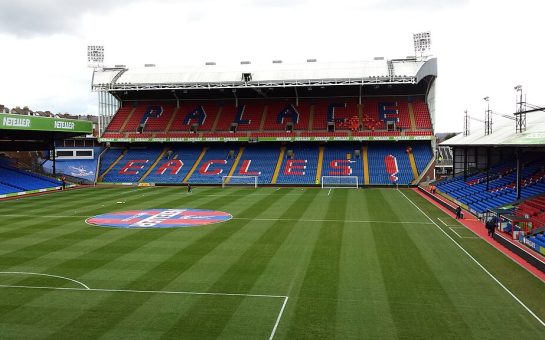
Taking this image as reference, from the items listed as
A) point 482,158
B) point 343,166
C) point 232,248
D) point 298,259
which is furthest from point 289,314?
point 343,166

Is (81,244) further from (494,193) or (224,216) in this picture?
(494,193)

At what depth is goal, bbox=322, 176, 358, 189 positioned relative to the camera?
5222 centimetres

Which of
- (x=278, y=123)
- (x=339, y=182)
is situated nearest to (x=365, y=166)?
(x=339, y=182)

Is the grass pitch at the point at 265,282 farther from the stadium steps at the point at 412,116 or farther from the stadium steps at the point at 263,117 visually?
the stadium steps at the point at 263,117

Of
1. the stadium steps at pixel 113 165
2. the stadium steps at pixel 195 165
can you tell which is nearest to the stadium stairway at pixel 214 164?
the stadium steps at pixel 195 165

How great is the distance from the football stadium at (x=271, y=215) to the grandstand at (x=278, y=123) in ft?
0.98

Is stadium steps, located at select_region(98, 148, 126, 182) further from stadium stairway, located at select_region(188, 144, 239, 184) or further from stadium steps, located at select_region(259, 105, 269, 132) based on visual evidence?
stadium steps, located at select_region(259, 105, 269, 132)

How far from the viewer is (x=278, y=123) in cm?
6209

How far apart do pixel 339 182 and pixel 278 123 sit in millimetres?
14205

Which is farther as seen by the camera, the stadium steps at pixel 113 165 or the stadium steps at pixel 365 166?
the stadium steps at pixel 113 165

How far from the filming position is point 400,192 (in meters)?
46.7

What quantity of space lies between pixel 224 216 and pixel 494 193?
807 inches

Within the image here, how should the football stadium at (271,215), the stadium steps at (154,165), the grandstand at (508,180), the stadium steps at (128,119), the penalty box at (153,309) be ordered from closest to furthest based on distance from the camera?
the penalty box at (153,309)
the football stadium at (271,215)
the grandstand at (508,180)
the stadium steps at (154,165)
the stadium steps at (128,119)

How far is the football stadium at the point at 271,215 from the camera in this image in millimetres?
13398
